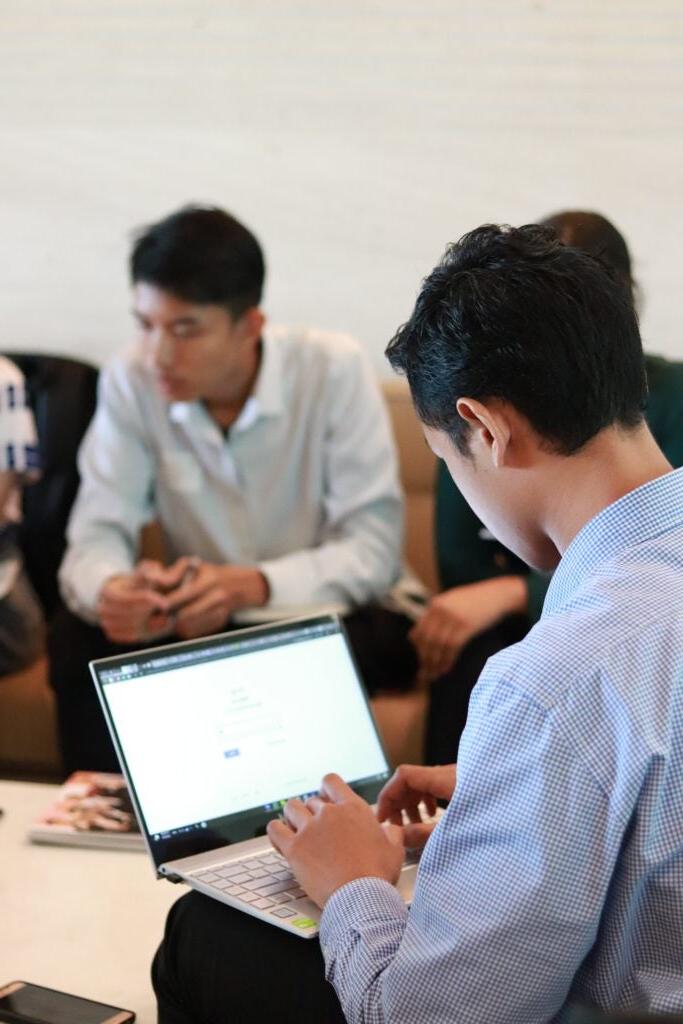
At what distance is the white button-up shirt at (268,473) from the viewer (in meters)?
2.40

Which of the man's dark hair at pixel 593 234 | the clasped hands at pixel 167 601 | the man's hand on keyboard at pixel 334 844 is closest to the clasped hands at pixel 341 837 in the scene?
the man's hand on keyboard at pixel 334 844

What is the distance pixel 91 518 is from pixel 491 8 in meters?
1.28

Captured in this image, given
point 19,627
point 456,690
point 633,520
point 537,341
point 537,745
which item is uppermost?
point 537,341

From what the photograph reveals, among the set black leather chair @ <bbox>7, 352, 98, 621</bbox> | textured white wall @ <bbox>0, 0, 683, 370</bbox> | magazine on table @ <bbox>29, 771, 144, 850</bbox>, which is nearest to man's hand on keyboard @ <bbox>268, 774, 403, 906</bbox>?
magazine on table @ <bbox>29, 771, 144, 850</bbox>

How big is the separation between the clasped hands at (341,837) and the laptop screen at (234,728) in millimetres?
151

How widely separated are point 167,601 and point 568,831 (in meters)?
1.43

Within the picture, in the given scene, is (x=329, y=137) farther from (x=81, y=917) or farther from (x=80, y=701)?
(x=81, y=917)

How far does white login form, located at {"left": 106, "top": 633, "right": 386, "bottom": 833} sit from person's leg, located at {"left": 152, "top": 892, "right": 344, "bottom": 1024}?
0.52 ft

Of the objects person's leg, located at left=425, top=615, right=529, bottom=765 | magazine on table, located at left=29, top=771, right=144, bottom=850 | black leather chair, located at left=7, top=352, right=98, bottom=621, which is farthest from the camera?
black leather chair, located at left=7, top=352, right=98, bottom=621

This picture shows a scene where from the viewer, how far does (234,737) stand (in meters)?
1.41

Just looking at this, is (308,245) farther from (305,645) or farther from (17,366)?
(305,645)

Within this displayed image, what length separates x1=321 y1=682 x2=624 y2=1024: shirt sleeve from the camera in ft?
2.87

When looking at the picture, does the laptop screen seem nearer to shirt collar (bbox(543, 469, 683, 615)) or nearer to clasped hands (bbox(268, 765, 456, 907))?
clasped hands (bbox(268, 765, 456, 907))

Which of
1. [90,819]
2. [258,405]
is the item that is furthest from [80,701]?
[90,819]
